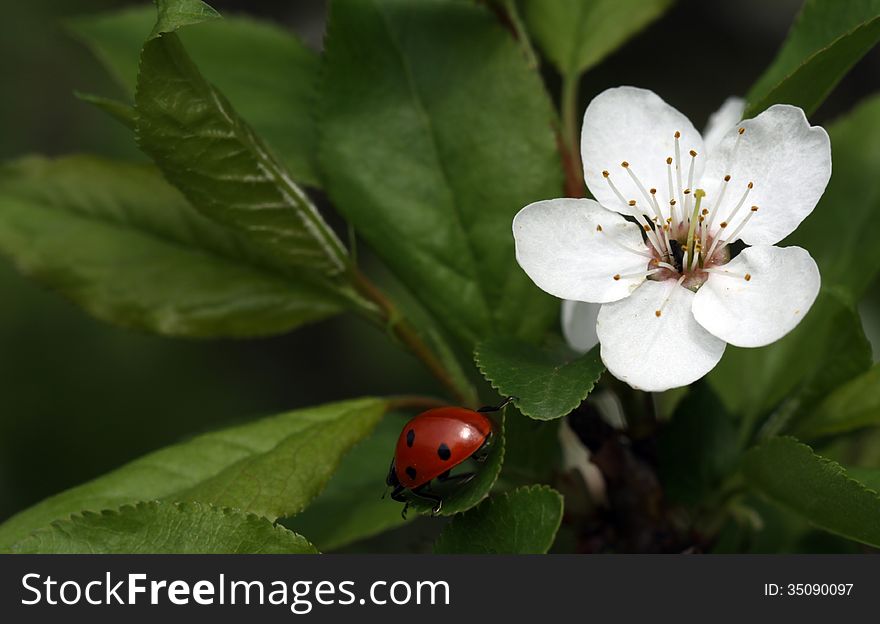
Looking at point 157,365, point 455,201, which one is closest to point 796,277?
point 455,201

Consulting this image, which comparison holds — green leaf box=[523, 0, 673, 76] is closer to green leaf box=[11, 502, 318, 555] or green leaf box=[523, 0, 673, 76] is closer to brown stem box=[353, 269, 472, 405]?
brown stem box=[353, 269, 472, 405]

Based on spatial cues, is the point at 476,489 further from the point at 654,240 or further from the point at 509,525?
the point at 654,240

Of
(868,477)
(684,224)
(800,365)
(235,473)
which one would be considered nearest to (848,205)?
(800,365)

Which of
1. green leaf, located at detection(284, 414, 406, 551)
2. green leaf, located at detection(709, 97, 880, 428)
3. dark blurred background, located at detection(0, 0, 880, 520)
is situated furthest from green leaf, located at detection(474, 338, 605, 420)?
dark blurred background, located at detection(0, 0, 880, 520)

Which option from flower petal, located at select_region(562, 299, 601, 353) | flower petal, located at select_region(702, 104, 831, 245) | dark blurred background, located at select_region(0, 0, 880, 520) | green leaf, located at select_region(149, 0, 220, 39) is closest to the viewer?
green leaf, located at select_region(149, 0, 220, 39)

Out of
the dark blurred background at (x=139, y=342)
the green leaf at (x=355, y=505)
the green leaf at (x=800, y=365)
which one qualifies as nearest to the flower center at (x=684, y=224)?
the green leaf at (x=800, y=365)

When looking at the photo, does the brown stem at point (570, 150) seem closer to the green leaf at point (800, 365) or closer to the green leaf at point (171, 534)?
the green leaf at point (800, 365)
